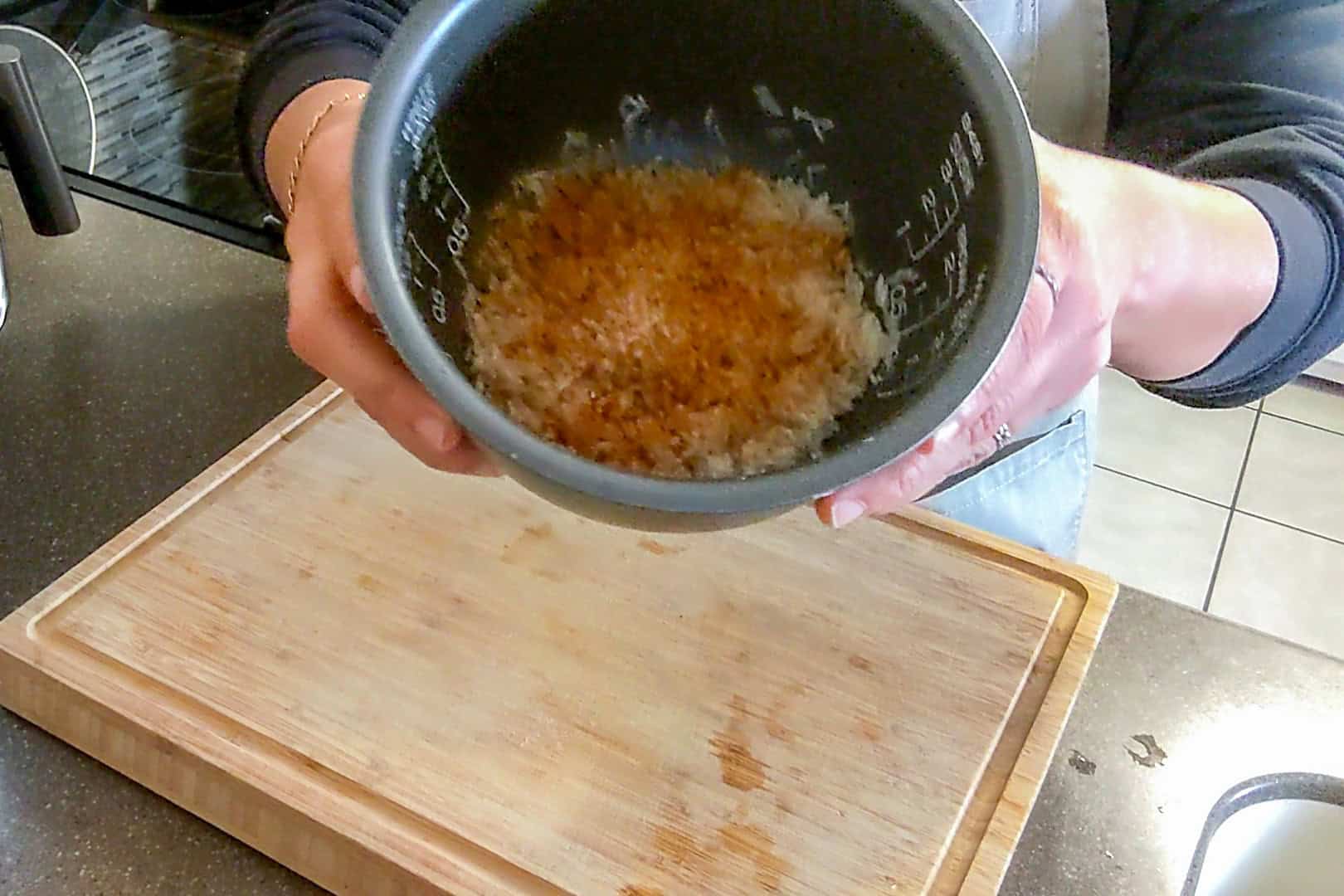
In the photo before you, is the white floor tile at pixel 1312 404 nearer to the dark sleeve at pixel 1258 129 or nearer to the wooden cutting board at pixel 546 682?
the dark sleeve at pixel 1258 129

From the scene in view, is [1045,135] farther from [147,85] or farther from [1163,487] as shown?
[1163,487]

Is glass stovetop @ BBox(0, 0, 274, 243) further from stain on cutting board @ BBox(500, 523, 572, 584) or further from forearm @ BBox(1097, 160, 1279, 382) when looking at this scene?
forearm @ BBox(1097, 160, 1279, 382)

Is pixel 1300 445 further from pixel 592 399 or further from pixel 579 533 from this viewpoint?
pixel 592 399

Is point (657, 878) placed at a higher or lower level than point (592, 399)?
lower

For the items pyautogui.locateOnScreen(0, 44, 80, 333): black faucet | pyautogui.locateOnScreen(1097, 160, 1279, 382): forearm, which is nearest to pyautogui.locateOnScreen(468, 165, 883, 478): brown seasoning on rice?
pyautogui.locateOnScreen(1097, 160, 1279, 382): forearm

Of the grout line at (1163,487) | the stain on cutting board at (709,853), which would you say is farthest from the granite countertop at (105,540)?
the grout line at (1163,487)

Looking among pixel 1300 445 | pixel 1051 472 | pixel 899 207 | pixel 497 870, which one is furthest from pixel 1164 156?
pixel 1300 445
